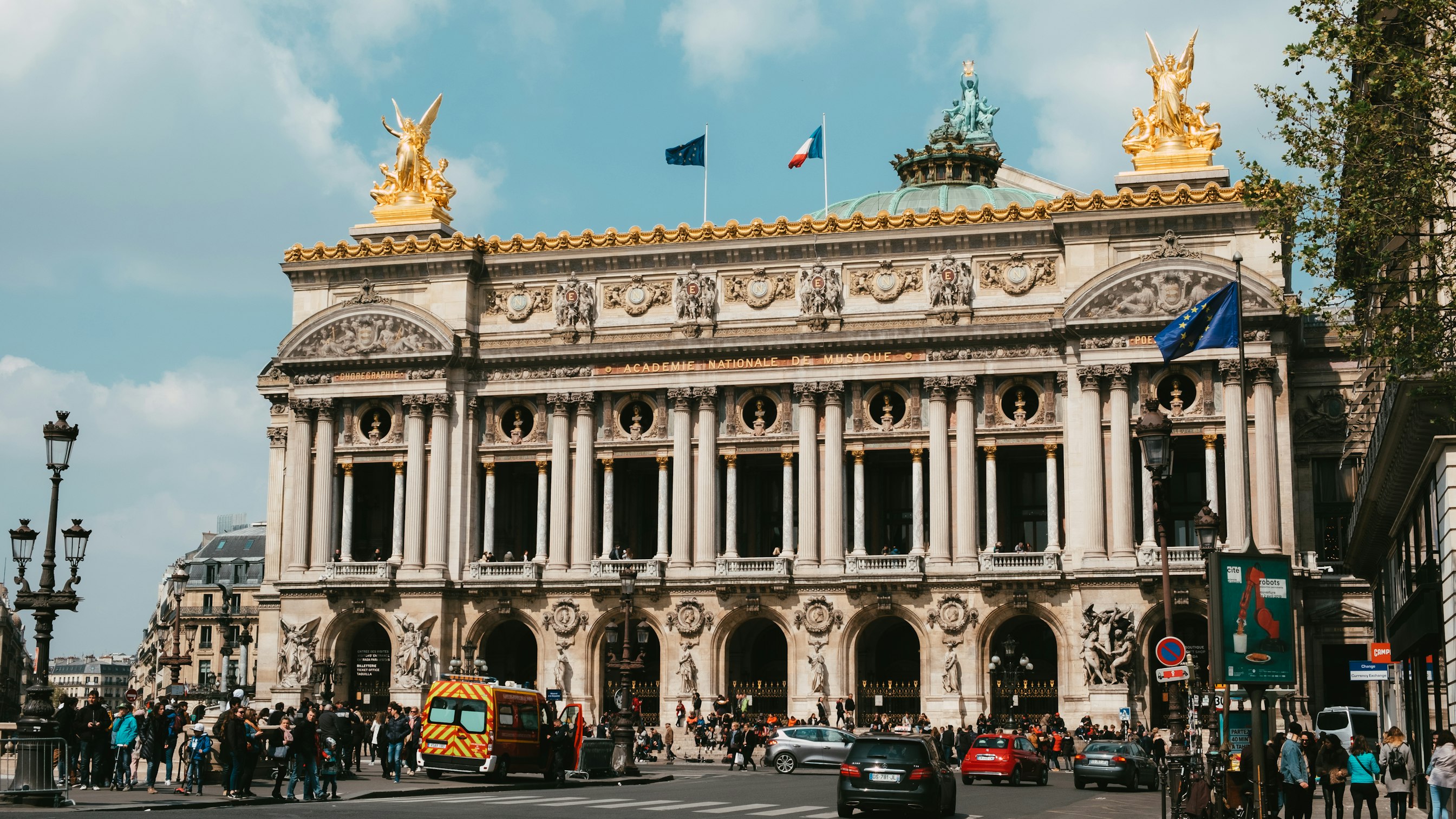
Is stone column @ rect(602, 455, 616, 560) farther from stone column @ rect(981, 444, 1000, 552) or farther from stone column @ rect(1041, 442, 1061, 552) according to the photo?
stone column @ rect(1041, 442, 1061, 552)

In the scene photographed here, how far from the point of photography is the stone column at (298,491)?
6912cm

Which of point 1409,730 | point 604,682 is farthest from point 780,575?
point 1409,730

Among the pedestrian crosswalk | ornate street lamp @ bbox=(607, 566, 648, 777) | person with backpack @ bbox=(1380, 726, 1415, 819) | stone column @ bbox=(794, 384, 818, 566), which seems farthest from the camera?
stone column @ bbox=(794, 384, 818, 566)

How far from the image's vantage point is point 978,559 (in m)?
63.2

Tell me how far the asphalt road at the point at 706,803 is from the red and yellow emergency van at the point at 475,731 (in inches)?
105

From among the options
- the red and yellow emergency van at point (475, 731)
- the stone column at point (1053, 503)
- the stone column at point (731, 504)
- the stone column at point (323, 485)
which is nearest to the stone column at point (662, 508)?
the stone column at point (731, 504)

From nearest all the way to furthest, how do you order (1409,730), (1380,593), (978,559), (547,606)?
(1409,730) → (1380,593) → (978,559) → (547,606)

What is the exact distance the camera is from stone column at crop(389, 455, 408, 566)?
68500 millimetres

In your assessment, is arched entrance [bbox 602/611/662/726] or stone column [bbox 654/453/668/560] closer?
arched entrance [bbox 602/611/662/726]

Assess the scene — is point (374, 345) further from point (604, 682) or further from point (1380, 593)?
point (1380, 593)

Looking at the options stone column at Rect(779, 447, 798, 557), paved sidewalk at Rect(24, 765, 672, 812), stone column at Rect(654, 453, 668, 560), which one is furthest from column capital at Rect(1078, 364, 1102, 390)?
paved sidewalk at Rect(24, 765, 672, 812)

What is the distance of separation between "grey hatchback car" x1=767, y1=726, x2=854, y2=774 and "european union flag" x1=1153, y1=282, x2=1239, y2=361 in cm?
1798

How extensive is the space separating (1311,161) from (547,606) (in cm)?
4376

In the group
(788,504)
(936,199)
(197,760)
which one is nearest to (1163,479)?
(197,760)
